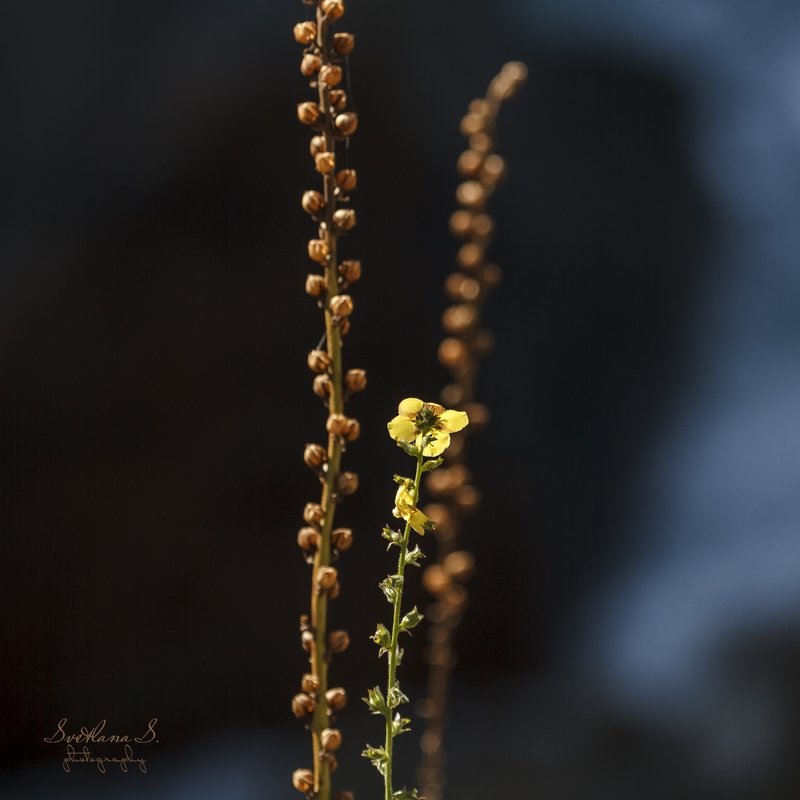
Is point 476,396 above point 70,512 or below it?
above

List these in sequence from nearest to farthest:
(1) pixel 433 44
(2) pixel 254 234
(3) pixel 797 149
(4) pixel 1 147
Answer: (4) pixel 1 147
(2) pixel 254 234
(1) pixel 433 44
(3) pixel 797 149

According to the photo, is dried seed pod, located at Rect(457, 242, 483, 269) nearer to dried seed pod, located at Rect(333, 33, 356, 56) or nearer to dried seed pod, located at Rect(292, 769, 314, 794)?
dried seed pod, located at Rect(333, 33, 356, 56)

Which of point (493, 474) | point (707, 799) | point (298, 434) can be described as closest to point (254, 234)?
point (298, 434)

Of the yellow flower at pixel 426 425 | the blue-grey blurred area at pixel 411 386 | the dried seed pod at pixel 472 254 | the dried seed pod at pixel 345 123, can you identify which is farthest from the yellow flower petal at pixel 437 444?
the blue-grey blurred area at pixel 411 386

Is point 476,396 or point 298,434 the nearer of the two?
point 298,434

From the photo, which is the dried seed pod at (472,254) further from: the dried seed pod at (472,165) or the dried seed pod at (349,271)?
the dried seed pod at (349,271)

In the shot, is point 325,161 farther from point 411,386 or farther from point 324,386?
point 411,386

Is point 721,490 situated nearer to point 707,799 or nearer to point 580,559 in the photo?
point 580,559
